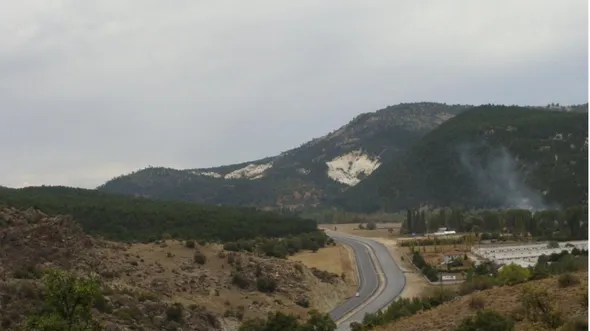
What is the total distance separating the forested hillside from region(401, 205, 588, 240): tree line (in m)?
31.7

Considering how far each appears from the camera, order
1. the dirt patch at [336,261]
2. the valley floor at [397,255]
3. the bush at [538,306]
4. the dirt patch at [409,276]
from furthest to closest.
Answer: the dirt patch at [336,261] < the valley floor at [397,255] < the dirt patch at [409,276] < the bush at [538,306]

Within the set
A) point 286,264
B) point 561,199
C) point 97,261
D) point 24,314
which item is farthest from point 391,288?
point 561,199

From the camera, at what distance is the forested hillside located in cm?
9481

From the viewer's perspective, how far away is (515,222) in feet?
442

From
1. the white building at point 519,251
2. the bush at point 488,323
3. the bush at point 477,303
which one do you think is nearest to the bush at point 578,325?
the bush at point 488,323

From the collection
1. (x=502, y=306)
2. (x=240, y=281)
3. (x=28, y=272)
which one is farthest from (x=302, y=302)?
(x=502, y=306)

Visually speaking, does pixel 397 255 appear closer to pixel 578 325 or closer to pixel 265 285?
pixel 265 285

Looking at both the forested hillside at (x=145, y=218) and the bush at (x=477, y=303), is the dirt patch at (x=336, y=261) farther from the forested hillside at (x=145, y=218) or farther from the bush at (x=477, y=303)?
the bush at (x=477, y=303)

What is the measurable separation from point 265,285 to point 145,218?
42.9m

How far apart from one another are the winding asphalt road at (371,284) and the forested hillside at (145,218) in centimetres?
1908

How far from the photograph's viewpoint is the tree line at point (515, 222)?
11988cm

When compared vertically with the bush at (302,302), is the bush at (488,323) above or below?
above

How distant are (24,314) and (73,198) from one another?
7708 cm

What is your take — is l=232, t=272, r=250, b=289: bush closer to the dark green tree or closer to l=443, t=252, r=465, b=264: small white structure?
l=443, t=252, r=465, b=264: small white structure
